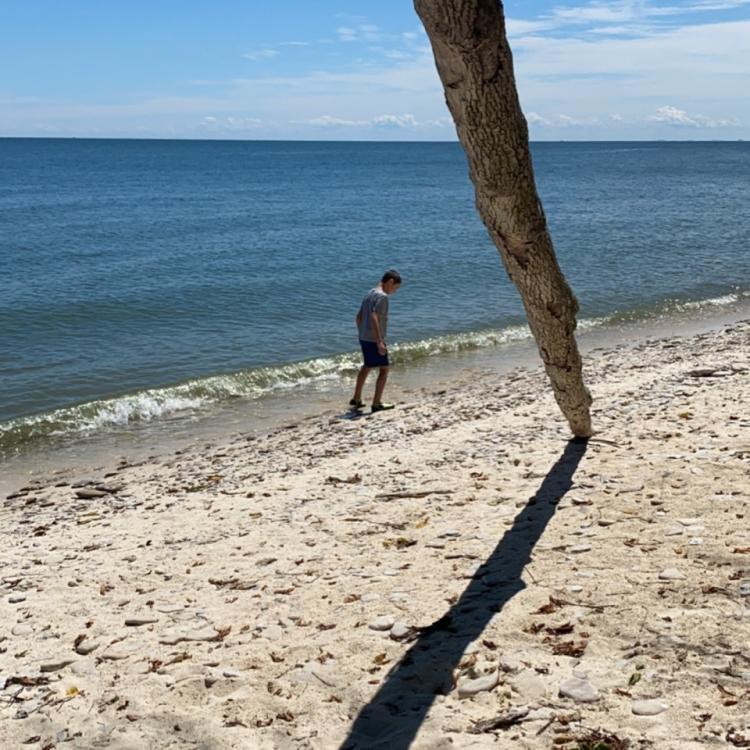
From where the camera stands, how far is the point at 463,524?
7824 mm

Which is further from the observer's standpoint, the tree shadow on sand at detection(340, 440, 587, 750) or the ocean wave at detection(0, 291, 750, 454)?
the ocean wave at detection(0, 291, 750, 454)

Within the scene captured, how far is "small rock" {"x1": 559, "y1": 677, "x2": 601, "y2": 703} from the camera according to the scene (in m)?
4.93

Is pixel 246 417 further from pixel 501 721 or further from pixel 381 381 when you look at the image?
pixel 501 721

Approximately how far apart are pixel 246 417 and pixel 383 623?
1005cm

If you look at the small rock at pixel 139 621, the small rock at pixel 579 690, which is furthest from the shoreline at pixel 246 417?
the small rock at pixel 579 690

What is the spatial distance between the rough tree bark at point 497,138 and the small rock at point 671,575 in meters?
2.28

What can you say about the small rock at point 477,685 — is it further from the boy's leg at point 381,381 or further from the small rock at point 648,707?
the boy's leg at point 381,381

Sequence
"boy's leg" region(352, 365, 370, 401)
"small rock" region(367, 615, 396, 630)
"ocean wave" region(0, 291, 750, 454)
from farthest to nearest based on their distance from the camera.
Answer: "ocean wave" region(0, 291, 750, 454), "boy's leg" region(352, 365, 370, 401), "small rock" region(367, 615, 396, 630)

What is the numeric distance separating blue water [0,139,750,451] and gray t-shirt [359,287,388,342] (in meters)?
4.12

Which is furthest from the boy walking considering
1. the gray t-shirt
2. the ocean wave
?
the ocean wave

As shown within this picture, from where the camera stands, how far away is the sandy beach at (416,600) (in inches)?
197

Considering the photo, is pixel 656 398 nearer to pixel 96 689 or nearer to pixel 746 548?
pixel 746 548

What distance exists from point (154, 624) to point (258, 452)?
6.50 m

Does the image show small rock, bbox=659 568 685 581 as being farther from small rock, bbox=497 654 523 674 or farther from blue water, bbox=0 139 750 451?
blue water, bbox=0 139 750 451
